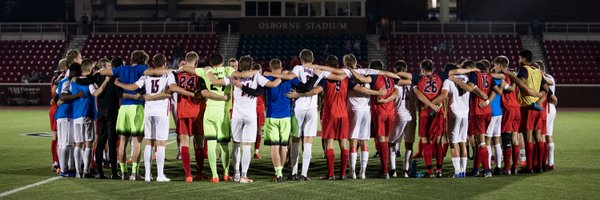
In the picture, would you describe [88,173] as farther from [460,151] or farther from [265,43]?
[265,43]

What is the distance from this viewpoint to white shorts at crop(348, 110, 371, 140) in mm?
13992

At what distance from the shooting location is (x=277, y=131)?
1350cm

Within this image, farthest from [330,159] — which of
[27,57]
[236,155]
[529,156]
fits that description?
[27,57]

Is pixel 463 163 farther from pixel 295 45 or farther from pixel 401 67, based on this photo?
pixel 295 45

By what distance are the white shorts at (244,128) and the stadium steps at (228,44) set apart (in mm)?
33668

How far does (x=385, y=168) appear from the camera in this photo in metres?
14.1

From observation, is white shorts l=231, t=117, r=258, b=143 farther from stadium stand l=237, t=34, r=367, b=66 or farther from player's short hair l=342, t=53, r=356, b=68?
stadium stand l=237, t=34, r=367, b=66

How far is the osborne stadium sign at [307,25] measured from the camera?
160ft

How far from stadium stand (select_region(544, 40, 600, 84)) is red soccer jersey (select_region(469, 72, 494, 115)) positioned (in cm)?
3060

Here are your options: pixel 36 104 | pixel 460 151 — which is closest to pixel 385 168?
pixel 460 151

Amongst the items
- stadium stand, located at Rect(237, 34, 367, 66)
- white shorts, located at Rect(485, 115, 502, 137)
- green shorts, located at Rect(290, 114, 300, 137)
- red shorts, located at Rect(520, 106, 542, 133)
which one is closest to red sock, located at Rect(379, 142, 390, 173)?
green shorts, located at Rect(290, 114, 300, 137)

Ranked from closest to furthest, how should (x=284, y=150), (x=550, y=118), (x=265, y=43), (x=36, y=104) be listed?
(x=284, y=150) → (x=550, y=118) → (x=36, y=104) → (x=265, y=43)

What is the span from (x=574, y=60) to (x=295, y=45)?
46.3ft

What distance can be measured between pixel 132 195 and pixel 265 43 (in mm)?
35805
